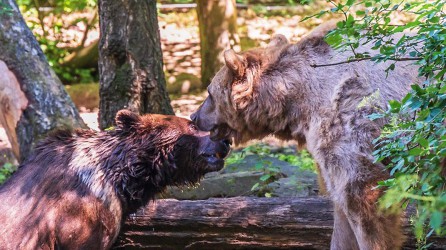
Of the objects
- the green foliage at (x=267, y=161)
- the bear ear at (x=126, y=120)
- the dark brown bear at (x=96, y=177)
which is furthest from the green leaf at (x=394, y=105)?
the green foliage at (x=267, y=161)

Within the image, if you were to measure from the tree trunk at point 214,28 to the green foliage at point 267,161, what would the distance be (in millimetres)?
4145

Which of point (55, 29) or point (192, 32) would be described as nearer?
point (55, 29)

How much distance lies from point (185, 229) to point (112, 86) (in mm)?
2527

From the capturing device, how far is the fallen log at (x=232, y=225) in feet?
21.1

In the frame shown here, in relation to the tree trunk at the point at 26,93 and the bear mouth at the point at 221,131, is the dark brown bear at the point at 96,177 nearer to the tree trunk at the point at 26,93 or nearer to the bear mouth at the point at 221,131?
the bear mouth at the point at 221,131

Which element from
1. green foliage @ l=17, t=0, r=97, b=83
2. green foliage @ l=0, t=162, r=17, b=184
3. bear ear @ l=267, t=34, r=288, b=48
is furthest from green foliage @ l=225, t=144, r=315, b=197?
green foliage @ l=17, t=0, r=97, b=83

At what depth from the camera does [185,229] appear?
6652 mm

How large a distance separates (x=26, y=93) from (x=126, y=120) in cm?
230

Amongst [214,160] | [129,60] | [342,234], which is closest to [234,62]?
[214,160]

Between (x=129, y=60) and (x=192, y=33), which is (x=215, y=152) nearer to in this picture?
→ (x=129, y=60)

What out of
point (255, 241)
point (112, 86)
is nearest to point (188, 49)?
point (112, 86)

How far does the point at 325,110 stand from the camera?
205 inches

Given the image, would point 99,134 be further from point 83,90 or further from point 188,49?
point 188,49

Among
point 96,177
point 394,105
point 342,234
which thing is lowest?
point 342,234
